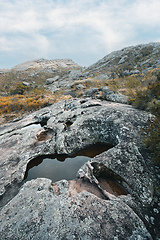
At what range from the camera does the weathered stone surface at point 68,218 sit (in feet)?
9.42

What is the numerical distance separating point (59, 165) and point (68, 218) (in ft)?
11.3

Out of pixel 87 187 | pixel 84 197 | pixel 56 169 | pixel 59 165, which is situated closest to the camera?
pixel 84 197

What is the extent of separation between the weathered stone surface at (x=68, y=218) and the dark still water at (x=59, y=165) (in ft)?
6.24

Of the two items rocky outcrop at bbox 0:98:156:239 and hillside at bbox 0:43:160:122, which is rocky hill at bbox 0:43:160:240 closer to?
rocky outcrop at bbox 0:98:156:239

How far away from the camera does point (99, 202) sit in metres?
3.54

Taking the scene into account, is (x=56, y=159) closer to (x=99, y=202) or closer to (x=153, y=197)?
(x=99, y=202)

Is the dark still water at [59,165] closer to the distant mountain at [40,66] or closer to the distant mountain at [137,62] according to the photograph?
the distant mountain at [137,62]

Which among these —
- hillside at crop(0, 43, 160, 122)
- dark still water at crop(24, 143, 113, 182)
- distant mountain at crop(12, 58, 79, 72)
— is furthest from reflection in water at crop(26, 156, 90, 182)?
distant mountain at crop(12, 58, 79, 72)

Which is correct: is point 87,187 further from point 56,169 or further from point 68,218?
point 56,169

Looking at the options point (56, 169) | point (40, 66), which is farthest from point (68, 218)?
point (40, 66)

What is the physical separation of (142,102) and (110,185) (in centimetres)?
782

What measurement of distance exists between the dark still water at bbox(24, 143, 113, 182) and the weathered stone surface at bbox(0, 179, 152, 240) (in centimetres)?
190

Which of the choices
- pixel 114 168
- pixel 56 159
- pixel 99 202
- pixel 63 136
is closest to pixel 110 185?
pixel 114 168

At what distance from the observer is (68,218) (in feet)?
10.4
